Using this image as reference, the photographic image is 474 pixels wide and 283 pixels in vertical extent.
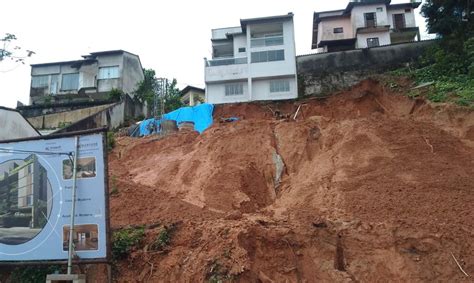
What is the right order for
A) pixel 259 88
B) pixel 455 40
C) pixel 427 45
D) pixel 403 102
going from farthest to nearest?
pixel 259 88, pixel 427 45, pixel 455 40, pixel 403 102

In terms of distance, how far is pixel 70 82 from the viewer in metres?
38.3

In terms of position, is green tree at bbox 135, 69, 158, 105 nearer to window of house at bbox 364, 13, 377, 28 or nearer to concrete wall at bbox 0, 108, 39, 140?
concrete wall at bbox 0, 108, 39, 140

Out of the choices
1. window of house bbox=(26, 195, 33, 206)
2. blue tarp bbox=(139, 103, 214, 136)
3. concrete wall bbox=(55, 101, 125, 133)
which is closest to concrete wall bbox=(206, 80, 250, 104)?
blue tarp bbox=(139, 103, 214, 136)

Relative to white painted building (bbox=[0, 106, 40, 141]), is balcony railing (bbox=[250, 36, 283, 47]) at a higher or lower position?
higher

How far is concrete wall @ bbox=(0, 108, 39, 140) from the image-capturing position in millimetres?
15867

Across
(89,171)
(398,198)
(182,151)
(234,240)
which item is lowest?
(234,240)

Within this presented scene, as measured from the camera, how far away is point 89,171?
9.41 metres

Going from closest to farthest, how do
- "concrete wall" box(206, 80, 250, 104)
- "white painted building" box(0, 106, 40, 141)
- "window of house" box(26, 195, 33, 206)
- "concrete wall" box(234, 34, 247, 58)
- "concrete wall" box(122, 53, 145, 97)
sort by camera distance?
"window of house" box(26, 195, 33, 206) < "white painted building" box(0, 106, 40, 141) < "concrete wall" box(206, 80, 250, 104) < "concrete wall" box(234, 34, 247, 58) < "concrete wall" box(122, 53, 145, 97)

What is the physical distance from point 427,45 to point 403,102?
836 centimetres

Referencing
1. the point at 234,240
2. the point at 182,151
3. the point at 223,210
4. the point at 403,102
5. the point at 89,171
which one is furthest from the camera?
the point at 403,102

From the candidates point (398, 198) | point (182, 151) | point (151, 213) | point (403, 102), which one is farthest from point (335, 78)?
point (151, 213)

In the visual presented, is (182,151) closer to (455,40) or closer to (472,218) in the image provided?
(472,218)

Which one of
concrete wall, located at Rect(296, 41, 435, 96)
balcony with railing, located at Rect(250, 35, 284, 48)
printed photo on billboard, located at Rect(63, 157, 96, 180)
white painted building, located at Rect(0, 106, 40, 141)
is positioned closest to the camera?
printed photo on billboard, located at Rect(63, 157, 96, 180)

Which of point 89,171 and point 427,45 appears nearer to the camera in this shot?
point 89,171
